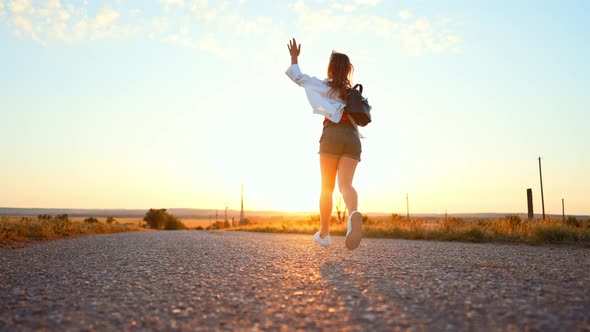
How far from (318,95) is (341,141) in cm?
64

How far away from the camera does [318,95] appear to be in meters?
5.19

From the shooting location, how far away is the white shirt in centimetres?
506

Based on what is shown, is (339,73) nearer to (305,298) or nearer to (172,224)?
(305,298)

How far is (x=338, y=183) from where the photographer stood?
16.9 ft

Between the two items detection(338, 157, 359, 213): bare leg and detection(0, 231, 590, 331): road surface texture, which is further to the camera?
detection(338, 157, 359, 213): bare leg

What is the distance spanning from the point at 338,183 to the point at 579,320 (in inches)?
129

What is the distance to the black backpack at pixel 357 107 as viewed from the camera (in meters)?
5.07

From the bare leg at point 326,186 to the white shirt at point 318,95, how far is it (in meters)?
0.50

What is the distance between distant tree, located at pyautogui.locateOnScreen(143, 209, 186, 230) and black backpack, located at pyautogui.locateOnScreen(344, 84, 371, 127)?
5601 cm

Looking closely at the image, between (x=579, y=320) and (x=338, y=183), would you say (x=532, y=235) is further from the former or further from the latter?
(x=579, y=320)

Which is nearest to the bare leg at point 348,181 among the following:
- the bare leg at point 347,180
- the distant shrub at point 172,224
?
the bare leg at point 347,180

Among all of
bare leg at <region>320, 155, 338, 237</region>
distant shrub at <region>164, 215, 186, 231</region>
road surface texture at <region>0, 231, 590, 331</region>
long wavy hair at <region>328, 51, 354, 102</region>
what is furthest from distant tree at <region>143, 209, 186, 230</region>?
road surface texture at <region>0, 231, 590, 331</region>

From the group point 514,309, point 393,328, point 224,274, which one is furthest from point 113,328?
point 514,309

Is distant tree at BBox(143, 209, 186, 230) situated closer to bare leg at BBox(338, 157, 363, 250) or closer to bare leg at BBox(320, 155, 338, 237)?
bare leg at BBox(320, 155, 338, 237)
